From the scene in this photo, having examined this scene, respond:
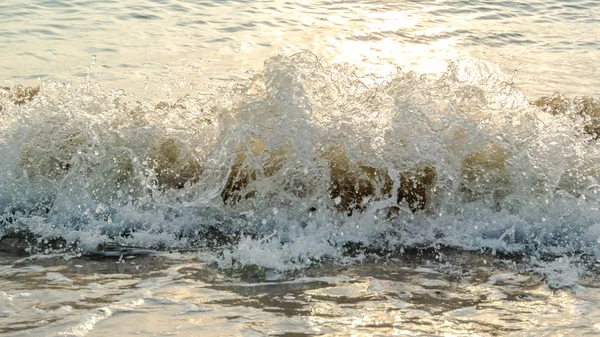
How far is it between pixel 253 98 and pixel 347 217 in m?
1.20

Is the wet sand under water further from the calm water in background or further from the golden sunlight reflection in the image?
the golden sunlight reflection

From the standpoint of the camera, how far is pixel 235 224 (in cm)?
521

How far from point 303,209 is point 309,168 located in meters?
0.34

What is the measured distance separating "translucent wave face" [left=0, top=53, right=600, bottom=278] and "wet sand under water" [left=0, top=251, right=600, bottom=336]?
1.31 feet

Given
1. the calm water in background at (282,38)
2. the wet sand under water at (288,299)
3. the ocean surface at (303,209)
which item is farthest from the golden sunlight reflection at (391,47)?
the wet sand under water at (288,299)

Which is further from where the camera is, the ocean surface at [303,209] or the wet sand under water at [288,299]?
the ocean surface at [303,209]

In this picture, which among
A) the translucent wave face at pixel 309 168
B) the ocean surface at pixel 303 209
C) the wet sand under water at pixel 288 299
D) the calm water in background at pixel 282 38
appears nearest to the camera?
Result: the wet sand under water at pixel 288 299

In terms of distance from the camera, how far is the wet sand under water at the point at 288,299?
3.41 meters

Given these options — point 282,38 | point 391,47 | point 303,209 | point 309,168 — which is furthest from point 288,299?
point 282,38

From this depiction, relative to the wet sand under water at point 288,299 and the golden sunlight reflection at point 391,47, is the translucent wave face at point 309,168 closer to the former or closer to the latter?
the wet sand under water at point 288,299

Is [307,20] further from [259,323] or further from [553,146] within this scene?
A: [259,323]

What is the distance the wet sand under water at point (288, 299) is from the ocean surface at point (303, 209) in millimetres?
15

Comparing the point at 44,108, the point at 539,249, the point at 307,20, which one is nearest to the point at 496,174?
the point at 539,249

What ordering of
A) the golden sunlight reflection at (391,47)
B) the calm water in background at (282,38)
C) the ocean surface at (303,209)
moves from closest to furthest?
the ocean surface at (303,209), the calm water in background at (282,38), the golden sunlight reflection at (391,47)
